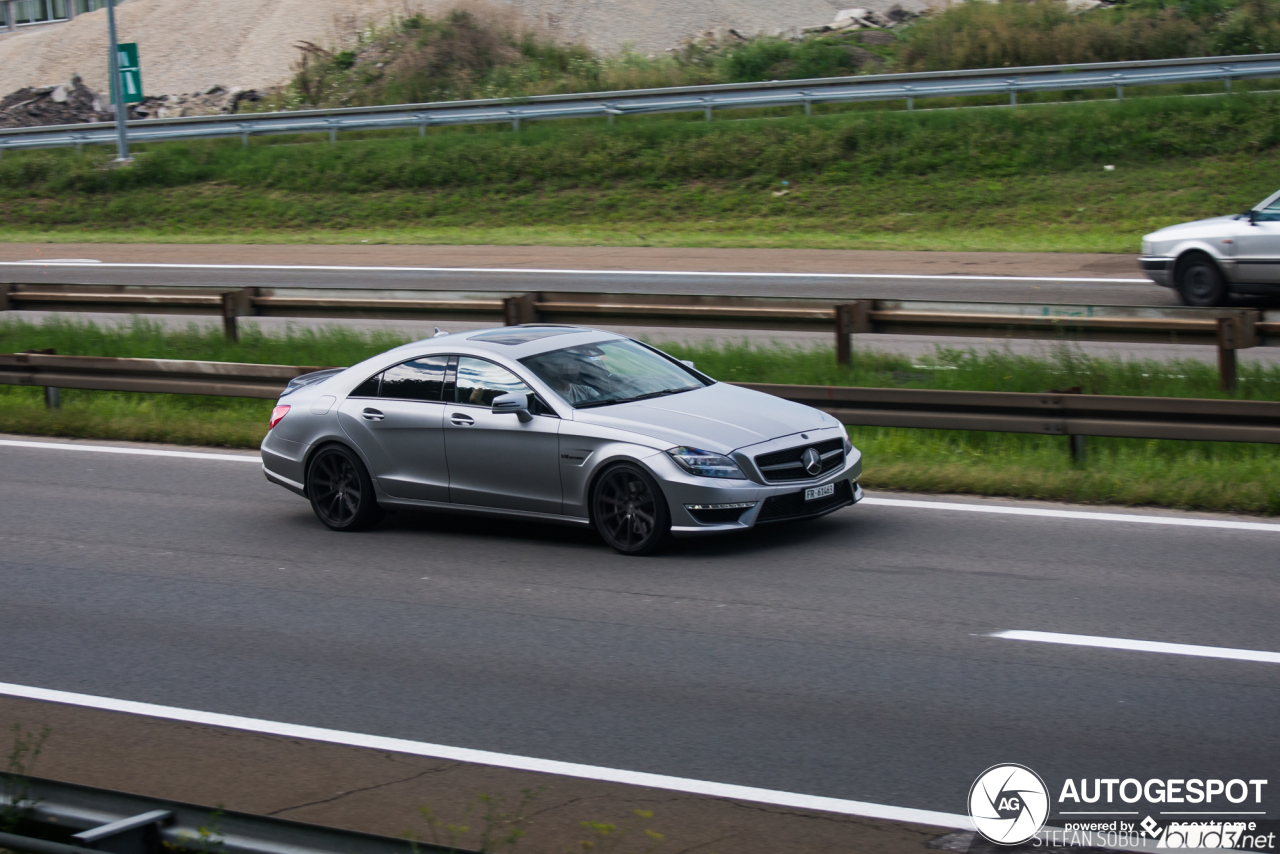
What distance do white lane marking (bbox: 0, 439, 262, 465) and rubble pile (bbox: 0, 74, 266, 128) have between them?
36.3 metres

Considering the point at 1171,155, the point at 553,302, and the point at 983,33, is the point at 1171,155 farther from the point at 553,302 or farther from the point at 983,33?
the point at 553,302

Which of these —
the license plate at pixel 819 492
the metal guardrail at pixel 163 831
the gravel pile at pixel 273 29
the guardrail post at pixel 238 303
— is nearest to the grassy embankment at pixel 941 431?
the guardrail post at pixel 238 303

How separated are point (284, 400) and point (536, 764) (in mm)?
5403

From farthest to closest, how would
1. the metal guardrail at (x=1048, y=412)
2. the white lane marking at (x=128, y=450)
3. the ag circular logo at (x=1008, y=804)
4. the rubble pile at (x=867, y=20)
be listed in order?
the rubble pile at (x=867, y=20) < the white lane marking at (x=128, y=450) < the metal guardrail at (x=1048, y=412) < the ag circular logo at (x=1008, y=804)

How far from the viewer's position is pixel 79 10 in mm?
66875

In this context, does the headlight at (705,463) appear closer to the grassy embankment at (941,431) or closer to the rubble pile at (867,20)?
the grassy embankment at (941,431)

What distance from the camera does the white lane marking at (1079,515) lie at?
9062 millimetres

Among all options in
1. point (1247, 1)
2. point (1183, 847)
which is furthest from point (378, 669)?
point (1247, 1)

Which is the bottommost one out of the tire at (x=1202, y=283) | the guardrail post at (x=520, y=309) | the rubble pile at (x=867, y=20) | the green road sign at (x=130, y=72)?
the tire at (x=1202, y=283)

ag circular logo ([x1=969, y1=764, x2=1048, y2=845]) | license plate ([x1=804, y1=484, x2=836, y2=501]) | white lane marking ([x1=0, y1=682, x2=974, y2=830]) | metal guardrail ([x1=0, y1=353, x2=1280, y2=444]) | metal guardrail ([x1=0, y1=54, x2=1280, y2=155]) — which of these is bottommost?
ag circular logo ([x1=969, y1=764, x2=1048, y2=845])

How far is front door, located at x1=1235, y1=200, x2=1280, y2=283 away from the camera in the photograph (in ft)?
54.5

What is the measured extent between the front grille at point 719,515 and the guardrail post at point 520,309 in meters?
5.53

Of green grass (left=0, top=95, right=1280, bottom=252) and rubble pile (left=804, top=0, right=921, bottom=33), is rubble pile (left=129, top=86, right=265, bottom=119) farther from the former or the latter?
rubble pile (left=804, top=0, right=921, bottom=33)

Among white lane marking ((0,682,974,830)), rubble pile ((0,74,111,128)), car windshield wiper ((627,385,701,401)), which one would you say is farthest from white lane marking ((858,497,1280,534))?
rubble pile ((0,74,111,128))
